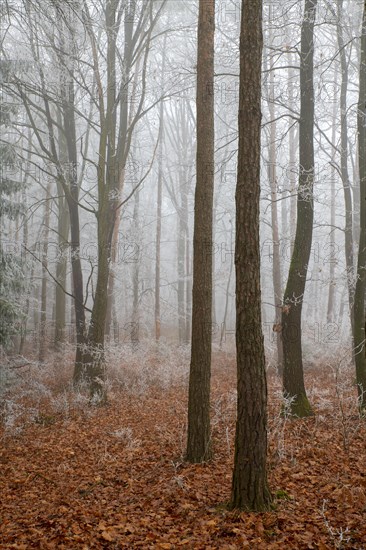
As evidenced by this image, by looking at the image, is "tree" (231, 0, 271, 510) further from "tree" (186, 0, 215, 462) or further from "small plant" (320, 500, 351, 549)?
"tree" (186, 0, 215, 462)

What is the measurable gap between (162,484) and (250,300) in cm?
285

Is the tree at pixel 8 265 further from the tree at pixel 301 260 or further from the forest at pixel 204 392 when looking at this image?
the tree at pixel 301 260

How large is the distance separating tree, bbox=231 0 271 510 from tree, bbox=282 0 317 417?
347cm

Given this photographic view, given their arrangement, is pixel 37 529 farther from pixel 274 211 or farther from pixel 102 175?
pixel 274 211

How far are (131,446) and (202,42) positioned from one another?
6.26 meters

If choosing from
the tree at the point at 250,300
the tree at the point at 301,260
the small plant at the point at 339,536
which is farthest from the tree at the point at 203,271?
the small plant at the point at 339,536

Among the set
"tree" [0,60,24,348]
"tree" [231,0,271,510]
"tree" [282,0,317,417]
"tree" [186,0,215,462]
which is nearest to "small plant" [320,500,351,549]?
"tree" [231,0,271,510]

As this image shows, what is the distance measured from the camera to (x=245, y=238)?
4.68 metres

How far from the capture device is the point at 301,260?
820 centimetres

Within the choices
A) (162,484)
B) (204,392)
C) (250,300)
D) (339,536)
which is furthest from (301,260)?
(339,536)

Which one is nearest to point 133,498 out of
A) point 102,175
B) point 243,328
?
point 243,328

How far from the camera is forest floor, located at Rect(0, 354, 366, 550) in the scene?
439 centimetres

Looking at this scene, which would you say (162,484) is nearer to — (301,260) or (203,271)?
(203,271)

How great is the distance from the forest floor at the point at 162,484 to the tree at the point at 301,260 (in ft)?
1.89
